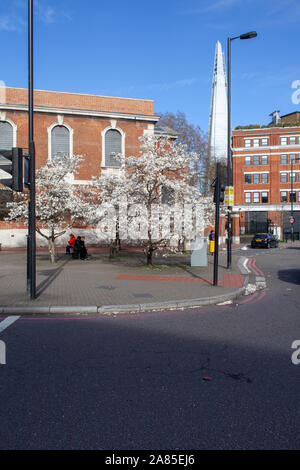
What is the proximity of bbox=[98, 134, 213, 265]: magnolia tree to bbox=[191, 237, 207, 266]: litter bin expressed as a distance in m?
1.36

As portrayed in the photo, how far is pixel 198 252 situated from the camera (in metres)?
15.8

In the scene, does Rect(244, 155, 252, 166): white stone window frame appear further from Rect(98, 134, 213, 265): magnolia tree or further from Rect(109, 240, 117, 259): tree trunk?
Rect(98, 134, 213, 265): magnolia tree

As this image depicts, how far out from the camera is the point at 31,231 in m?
8.62

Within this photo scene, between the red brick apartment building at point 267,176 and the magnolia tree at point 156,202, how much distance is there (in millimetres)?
43488

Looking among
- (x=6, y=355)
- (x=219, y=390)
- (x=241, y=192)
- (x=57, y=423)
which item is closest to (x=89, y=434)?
(x=57, y=423)

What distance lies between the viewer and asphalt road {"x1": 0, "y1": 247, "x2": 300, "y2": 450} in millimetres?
3072

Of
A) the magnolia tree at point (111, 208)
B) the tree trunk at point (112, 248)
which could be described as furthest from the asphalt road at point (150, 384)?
the tree trunk at point (112, 248)

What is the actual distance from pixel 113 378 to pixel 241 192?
57.2 m

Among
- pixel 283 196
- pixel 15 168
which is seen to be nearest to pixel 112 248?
pixel 15 168

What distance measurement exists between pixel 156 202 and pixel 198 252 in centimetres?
305

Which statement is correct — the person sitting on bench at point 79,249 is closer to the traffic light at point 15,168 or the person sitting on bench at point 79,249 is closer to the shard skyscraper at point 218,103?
the traffic light at point 15,168

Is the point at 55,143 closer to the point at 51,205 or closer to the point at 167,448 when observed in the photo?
the point at 51,205

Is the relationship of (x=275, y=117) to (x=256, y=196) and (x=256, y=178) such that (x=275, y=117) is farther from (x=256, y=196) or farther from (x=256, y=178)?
(x=256, y=196)

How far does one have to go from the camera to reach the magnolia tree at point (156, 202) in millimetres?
13867
